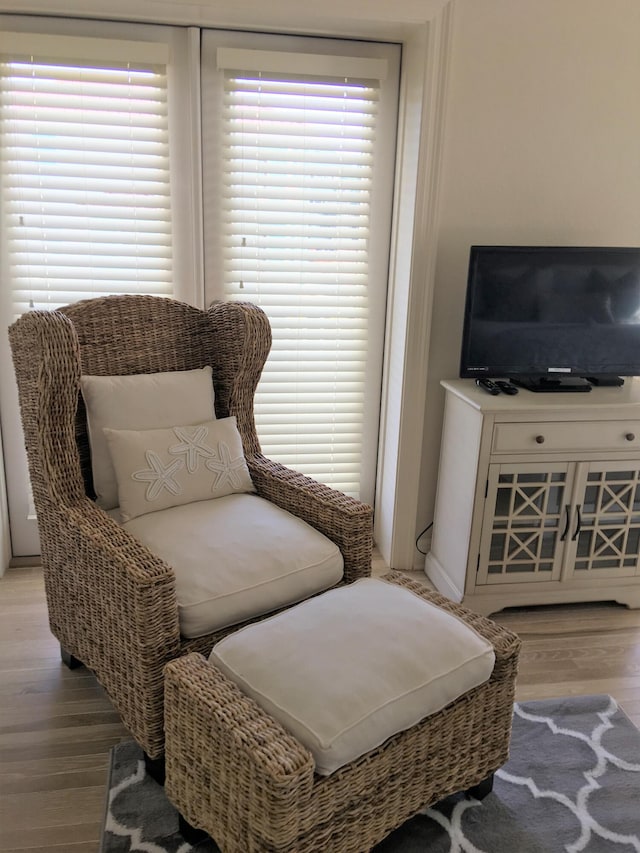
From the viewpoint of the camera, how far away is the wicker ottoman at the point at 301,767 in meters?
1.34

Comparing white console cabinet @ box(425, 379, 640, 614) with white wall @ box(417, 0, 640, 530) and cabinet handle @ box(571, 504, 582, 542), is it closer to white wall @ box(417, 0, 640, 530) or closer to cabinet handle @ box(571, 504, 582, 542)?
cabinet handle @ box(571, 504, 582, 542)

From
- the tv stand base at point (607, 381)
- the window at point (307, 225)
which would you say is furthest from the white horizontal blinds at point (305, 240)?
the tv stand base at point (607, 381)

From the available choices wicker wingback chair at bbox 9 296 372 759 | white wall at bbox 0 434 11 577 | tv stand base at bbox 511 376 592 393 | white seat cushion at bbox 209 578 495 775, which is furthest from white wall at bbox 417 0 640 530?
white wall at bbox 0 434 11 577

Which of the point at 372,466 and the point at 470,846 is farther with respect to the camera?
the point at 372,466

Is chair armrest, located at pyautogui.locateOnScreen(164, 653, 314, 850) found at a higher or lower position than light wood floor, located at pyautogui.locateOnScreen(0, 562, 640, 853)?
higher

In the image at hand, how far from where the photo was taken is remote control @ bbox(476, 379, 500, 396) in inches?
101

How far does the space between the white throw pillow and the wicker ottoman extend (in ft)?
2.40

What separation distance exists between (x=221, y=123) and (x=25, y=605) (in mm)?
1867

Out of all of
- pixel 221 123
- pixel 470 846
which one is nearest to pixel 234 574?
pixel 470 846

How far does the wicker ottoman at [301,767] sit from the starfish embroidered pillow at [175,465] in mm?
603

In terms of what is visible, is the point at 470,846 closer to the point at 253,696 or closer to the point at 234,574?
the point at 253,696

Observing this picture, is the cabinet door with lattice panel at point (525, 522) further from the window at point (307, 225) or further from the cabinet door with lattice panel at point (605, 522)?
the window at point (307, 225)

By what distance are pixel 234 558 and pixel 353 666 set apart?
19.9 inches

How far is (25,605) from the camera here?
263cm
